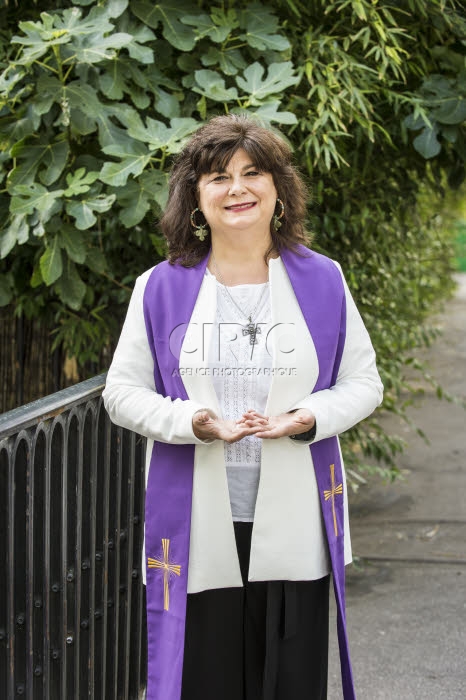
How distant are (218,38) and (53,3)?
33.5 inches

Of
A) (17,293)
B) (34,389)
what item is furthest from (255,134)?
(34,389)

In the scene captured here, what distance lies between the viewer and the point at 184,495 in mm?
2393

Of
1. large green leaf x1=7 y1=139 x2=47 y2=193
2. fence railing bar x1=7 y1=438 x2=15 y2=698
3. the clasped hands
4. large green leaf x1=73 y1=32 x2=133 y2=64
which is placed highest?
large green leaf x1=73 y1=32 x2=133 y2=64

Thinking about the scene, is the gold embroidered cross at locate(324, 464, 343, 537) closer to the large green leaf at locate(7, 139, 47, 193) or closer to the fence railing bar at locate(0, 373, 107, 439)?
the fence railing bar at locate(0, 373, 107, 439)

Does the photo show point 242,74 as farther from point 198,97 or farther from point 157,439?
point 157,439

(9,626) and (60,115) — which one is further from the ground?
(60,115)

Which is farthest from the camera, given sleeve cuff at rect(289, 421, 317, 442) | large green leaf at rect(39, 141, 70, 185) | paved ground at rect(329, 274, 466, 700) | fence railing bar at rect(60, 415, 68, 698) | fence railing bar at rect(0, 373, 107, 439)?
paved ground at rect(329, 274, 466, 700)

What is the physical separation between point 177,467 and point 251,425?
0.96 ft

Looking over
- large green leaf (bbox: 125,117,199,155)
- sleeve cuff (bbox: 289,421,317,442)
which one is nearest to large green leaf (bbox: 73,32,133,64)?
large green leaf (bbox: 125,117,199,155)

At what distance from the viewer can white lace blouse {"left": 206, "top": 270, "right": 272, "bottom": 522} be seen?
7.77ft

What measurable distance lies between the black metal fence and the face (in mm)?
651

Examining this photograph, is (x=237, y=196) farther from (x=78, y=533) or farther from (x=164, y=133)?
(x=164, y=133)

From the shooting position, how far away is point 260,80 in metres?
3.54

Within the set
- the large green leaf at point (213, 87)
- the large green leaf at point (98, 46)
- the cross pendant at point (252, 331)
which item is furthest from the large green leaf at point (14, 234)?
the cross pendant at point (252, 331)
